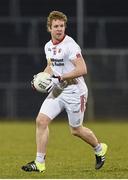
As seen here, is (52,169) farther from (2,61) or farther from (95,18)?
(95,18)

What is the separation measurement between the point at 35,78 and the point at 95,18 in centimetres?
2117

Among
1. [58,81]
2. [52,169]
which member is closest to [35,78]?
[58,81]

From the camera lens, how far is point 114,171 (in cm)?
1072

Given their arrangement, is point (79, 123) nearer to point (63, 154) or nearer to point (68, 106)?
point (68, 106)

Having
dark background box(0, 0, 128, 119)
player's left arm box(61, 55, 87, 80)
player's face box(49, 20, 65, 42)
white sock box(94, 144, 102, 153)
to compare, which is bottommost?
dark background box(0, 0, 128, 119)

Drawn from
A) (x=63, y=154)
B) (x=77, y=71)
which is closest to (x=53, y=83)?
(x=77, y=71)

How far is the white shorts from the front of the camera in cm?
1059

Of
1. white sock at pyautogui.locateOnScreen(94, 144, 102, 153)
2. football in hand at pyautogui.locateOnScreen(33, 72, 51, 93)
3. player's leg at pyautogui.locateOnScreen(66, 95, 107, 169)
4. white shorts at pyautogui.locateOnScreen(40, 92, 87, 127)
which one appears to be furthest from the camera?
white sock at pyautogui.locateOnScreen(94, 144, 102, 153)

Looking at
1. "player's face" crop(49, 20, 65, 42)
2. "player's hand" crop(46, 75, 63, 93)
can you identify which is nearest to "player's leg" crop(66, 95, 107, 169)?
"player's hand" crop(46, 75, 63, 93)

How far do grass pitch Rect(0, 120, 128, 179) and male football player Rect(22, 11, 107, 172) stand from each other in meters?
0.50

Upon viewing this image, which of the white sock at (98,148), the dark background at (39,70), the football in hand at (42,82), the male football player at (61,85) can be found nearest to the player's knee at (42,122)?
the male football player at (61,85)

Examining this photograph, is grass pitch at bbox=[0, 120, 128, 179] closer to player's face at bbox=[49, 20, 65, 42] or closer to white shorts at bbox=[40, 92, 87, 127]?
white shorts at bbox=[40, 92, 87, 127]

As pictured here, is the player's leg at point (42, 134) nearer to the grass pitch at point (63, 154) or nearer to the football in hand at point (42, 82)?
the grass pitch at point (63, 154)

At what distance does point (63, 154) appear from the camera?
1388 cm
